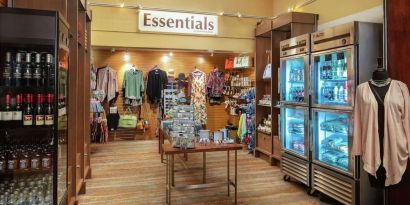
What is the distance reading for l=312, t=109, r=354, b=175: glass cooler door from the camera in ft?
11.3

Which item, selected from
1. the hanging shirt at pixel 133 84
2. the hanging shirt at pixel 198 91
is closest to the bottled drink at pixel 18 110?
the hanging shirt at pixel 133 84

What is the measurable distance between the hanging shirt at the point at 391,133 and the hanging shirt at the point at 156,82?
5.87m

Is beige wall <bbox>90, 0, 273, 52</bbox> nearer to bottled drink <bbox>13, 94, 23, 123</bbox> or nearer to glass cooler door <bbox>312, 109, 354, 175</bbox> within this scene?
glass cooler door <bbox>312, 109, 354, 175</bbox>

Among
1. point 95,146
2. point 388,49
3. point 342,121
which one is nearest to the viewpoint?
point 388,49

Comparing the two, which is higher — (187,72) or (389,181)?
(187,72)

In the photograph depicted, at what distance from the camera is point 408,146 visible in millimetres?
2717

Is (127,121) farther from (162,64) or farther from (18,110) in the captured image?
(18,110)

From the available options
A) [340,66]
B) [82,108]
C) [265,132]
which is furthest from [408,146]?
[82,108]

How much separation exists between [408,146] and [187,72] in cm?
632

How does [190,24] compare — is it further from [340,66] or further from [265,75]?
[340,66]

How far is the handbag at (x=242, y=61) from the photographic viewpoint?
7145 mm

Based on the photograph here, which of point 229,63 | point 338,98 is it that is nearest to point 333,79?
point 338,98

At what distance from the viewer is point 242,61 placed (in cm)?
733

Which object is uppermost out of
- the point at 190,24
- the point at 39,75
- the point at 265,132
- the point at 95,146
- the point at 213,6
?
the point at 213,6
